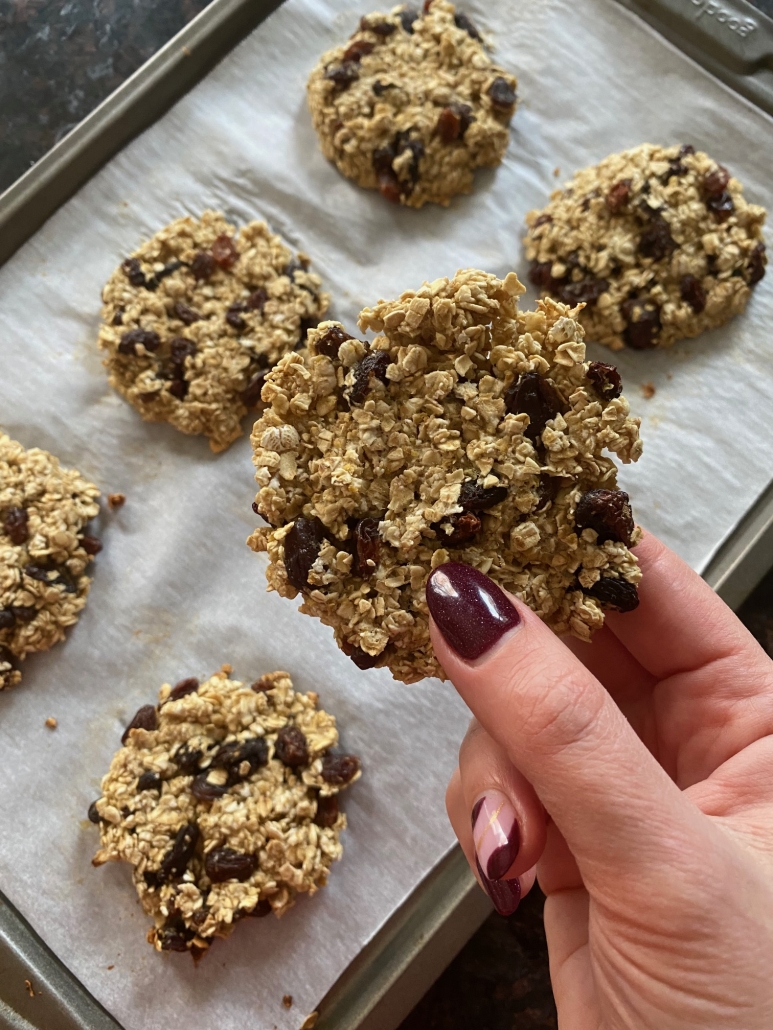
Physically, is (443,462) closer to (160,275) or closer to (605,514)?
(605,514)

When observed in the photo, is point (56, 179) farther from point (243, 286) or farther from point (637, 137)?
point (637, 137)

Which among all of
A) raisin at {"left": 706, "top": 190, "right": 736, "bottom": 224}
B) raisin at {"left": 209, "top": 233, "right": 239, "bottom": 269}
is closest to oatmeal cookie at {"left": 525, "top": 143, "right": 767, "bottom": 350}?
raisin at {"left": 706, "top": 190, "right": 736, "bottom": 224}

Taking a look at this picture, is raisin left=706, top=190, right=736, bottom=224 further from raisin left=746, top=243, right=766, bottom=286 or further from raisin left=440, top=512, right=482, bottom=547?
raisin left=440, top=512, right=482, bottom=547

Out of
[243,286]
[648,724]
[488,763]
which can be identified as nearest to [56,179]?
[243,286]

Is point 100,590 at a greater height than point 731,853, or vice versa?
point 731,853

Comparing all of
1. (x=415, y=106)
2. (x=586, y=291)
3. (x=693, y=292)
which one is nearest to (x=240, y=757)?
(x=586, y=291)

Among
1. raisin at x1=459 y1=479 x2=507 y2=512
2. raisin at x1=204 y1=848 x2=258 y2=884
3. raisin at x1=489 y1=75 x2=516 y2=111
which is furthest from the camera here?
raisin at x1=489 y1=75 x2=516 y2=111

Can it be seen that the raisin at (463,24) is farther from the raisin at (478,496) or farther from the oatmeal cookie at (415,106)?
the raisin at (478,496)
